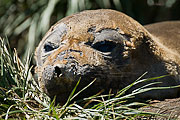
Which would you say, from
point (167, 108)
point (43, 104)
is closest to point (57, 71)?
point (43, 104)

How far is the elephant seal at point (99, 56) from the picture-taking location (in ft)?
8.70

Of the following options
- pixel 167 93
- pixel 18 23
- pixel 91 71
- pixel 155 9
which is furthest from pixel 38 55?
pixel 155 9

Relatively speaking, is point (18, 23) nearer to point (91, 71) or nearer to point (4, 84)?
point (4, 84)

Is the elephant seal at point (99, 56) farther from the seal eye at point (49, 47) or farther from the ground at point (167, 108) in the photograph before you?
the ground at point (167, 108)

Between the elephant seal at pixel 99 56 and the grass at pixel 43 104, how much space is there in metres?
0.10

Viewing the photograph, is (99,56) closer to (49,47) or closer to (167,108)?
(49,47)

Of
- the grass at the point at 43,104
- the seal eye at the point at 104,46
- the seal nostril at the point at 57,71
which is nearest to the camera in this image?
the grass at the point at 43,104

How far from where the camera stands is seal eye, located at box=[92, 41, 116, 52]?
9.20ft

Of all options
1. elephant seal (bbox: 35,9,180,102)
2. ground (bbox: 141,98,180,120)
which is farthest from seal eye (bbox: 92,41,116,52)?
ground (bbox: 141,98,180,120)

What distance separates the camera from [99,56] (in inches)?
108

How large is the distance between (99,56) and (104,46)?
0.35ft

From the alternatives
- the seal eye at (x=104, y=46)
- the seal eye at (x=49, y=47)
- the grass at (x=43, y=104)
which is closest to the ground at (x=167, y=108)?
the grass at (x=43, y=104)

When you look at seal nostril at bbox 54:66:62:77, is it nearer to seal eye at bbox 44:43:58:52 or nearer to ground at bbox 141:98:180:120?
seal eye at bbox 44:43:58:52

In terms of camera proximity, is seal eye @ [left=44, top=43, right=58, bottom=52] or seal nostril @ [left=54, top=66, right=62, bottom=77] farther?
seal eye @ [left=44, top=43, right=58, bottom=52]
